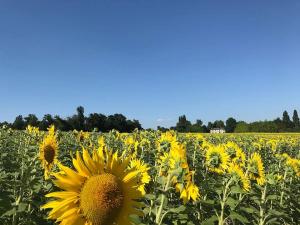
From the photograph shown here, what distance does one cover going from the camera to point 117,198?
256 centimetres

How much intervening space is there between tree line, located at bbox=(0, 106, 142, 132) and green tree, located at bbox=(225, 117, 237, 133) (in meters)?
51.5

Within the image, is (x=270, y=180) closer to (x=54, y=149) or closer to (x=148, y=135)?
(x=54, y=149)

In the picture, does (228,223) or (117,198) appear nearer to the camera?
(117,198)

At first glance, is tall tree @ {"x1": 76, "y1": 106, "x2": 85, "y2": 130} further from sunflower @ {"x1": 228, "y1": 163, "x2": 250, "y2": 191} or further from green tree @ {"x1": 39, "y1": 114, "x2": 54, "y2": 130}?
sunflower @ {"x1": 228, "y1": 163, "x2": 250, "y2": 191}

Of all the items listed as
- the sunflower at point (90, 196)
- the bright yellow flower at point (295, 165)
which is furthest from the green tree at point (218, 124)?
the sunflower at point (90, 196)

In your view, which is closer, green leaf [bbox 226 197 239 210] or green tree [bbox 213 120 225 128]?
green leaf [bbox 226 197 239 210]

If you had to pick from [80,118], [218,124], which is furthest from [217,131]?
[80,118]

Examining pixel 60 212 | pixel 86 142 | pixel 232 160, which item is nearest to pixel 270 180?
pixel 232 160

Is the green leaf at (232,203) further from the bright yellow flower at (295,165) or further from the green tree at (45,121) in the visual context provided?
the green tree at (45,121)

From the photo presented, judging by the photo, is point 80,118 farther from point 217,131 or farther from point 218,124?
point 218,124

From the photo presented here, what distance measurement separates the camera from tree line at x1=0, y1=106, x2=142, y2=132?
36.0 metres

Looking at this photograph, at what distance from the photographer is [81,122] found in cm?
3697

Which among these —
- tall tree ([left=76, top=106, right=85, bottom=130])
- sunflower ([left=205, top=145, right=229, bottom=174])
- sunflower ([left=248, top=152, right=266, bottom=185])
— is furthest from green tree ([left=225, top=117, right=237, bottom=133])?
Answer: sunflower ([left=205, top=145, right=229, bottom=174])

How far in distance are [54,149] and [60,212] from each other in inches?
137
